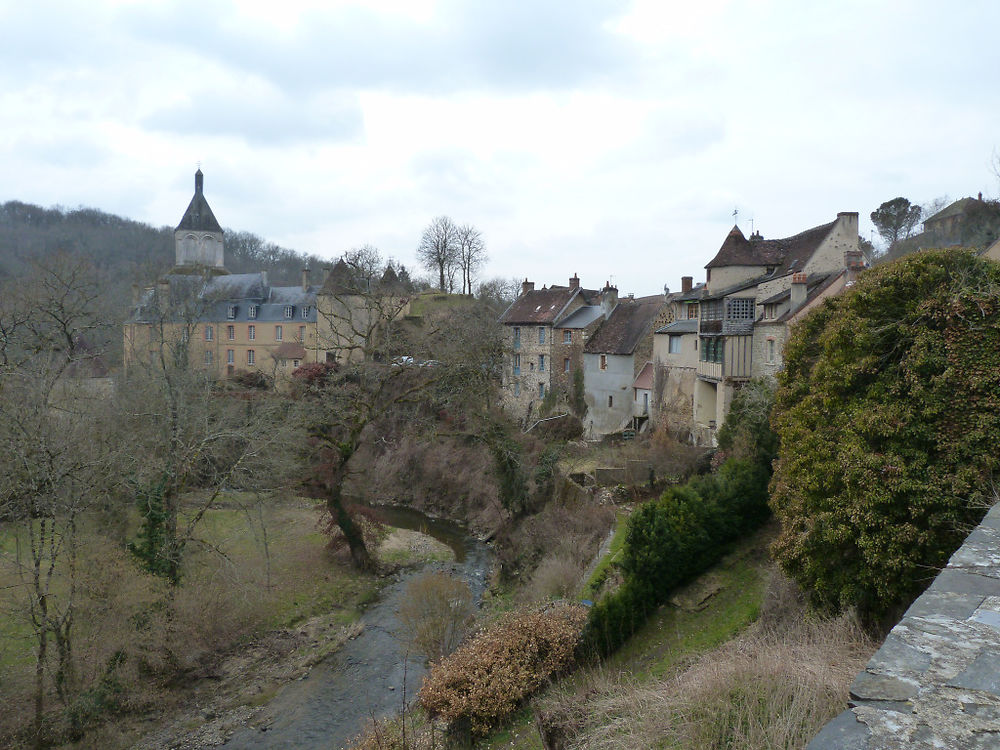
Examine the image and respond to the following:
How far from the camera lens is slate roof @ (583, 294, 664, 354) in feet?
113

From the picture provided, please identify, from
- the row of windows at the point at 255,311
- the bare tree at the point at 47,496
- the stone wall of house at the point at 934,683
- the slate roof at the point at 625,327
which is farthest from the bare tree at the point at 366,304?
the stone wall of house at the point at 934,683

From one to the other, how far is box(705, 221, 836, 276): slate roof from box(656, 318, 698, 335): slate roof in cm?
258

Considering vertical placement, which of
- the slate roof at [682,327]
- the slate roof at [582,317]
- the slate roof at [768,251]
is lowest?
the slate roof at [682,327]

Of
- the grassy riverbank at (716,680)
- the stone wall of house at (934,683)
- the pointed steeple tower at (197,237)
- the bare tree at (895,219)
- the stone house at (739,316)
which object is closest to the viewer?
the stone wall of house at (934,683)

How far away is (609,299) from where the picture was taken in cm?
3844

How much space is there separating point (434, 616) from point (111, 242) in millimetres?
75258

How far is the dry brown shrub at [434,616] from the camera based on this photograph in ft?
50.9

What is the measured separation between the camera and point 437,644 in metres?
15.5

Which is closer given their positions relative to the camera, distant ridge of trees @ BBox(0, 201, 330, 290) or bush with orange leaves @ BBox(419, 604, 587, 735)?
bush with orange leaves @ BBox(419, 604, 587, 735)

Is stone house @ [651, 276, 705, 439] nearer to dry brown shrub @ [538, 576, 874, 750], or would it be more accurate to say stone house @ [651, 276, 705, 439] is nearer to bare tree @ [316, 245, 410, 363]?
bare tree @ [316, 245, 410, 363]

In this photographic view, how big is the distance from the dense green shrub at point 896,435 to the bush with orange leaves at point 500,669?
14.3 ft

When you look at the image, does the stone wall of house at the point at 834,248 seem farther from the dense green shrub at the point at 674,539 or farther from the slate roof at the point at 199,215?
the slate roof at the point at 199,215

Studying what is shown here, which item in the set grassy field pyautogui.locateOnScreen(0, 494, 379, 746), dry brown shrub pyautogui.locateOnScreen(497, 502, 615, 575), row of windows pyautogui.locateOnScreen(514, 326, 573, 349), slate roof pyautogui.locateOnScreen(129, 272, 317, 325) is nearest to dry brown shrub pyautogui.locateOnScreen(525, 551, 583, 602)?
dry brown shrub pyautogui.locateOnScreen(497, 502, 615, 575)

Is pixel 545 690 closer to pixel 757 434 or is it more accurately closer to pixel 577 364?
pixel 757 434
